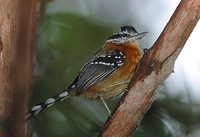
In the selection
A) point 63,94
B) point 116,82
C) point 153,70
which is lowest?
point 116,82

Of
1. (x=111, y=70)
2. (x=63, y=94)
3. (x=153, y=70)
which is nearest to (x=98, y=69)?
(x=111, y=70)

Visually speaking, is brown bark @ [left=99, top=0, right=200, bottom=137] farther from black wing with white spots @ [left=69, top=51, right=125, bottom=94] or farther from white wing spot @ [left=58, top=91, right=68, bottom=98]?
black wing with white spots @ [left=69, top=51, right=125, bottom=94]

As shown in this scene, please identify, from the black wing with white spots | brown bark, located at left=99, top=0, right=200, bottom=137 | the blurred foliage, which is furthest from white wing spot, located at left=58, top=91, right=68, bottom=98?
brown bark, located at left=99, top=0, right=200, bottom=137

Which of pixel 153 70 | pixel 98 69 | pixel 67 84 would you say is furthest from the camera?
pixel 98 69

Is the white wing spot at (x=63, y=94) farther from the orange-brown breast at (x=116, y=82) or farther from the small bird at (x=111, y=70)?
the orange-brown breast at (x=116, y=82)

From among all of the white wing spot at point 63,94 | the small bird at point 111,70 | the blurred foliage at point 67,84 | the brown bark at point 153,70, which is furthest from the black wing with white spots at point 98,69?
the brown bark at point 153,70

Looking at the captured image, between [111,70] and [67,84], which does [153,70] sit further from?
[111,70]

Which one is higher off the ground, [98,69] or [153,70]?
[153,70]
